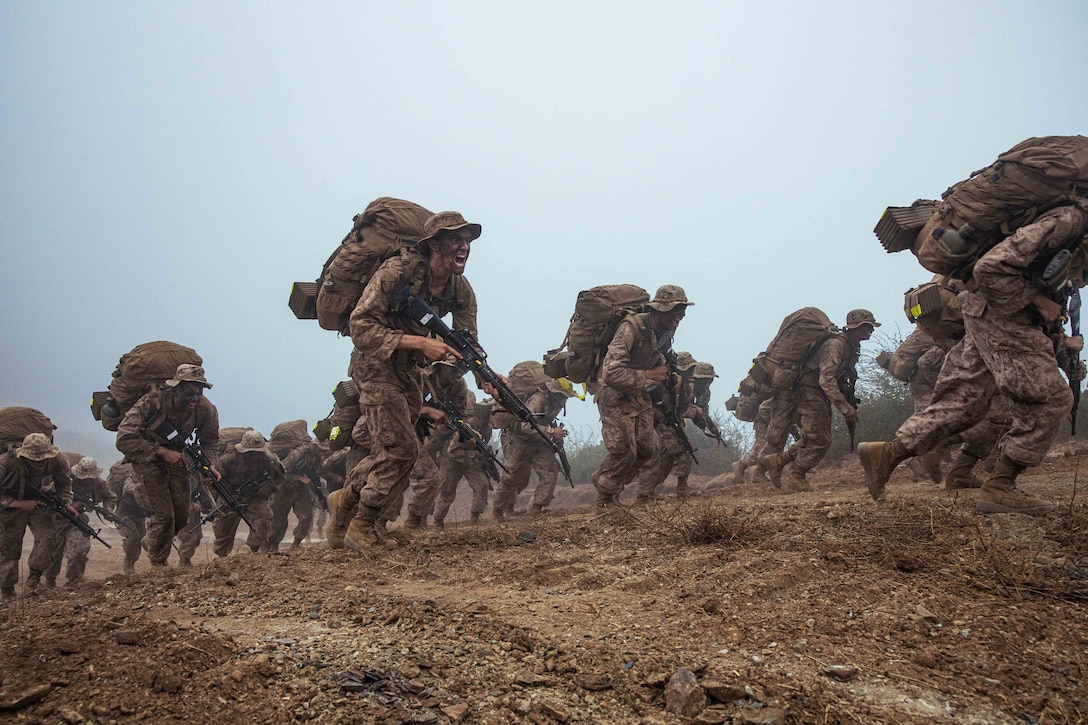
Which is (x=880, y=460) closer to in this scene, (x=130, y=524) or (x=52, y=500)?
(x=52, y=500)

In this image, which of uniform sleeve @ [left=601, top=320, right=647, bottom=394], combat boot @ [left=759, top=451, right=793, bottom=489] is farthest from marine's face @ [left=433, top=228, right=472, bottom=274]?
combat boot @ [left=759, top=451, right=793, bottom=489]

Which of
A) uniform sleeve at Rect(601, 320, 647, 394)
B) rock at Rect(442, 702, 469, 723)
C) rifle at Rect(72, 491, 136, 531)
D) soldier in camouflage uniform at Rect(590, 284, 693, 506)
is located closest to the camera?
rock at Rect(442, 702, 469, 723)

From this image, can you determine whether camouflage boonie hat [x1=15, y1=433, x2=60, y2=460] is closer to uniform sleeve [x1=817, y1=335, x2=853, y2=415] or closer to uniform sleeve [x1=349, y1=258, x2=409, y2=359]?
uniform sleeve [x1=349, y1=258, x2=409, y2=359]

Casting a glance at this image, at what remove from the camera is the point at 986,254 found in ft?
13.0

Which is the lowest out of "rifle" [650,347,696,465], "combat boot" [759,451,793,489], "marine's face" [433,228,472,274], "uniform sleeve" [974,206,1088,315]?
"combat boot" [759,451,793,489]

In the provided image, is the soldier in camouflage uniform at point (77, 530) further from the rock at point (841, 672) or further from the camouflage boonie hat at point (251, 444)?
the rock at point (841, 672)

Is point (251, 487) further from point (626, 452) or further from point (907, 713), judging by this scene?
point (907, 713)

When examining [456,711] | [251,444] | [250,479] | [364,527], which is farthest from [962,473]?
[250,479]

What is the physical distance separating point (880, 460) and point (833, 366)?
445 centimetres

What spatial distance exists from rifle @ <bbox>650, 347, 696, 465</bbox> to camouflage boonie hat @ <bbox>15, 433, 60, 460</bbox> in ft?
25.6

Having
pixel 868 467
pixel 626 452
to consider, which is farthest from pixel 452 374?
pixel 868 467

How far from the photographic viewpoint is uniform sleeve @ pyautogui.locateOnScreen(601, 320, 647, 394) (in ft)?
23.5

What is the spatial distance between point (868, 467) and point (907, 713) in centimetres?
336

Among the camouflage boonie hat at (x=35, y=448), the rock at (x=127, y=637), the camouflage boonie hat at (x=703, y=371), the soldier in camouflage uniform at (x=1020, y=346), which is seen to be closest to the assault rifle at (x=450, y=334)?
the rock at (x=127, y=637)
